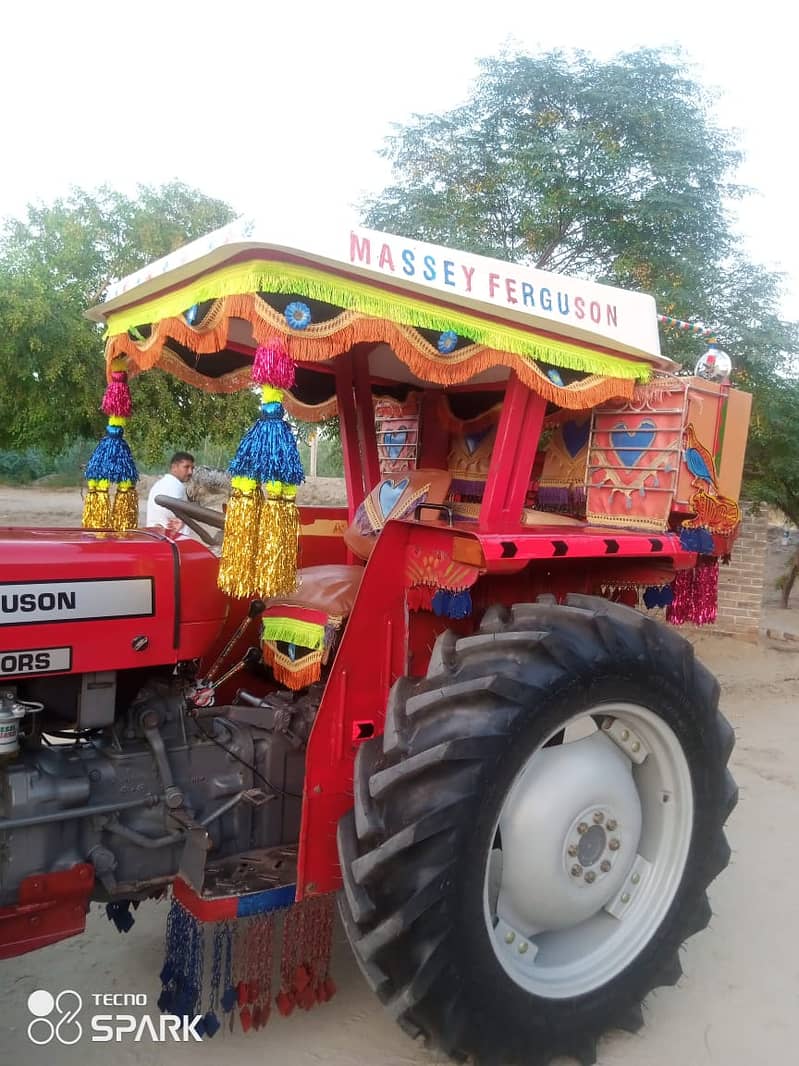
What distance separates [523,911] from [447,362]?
164cm

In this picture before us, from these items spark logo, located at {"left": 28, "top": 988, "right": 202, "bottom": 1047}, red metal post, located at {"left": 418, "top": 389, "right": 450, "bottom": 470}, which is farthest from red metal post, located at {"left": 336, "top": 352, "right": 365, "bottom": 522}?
spark logo, located at {"left": 28, "top": 988, "right": 202, "bottom": 1047}

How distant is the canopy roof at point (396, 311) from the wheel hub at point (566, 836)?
1166mm

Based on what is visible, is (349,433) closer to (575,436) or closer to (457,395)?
(457,395)

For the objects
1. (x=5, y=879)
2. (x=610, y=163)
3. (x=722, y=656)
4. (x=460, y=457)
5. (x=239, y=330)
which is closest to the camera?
(x=5, y=879)

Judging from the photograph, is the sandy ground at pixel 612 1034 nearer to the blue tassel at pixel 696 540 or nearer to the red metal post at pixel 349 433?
the blue tassel at pixel 696 540

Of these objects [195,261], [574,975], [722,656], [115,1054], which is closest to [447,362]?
[195,261]

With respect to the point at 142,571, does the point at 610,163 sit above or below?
above

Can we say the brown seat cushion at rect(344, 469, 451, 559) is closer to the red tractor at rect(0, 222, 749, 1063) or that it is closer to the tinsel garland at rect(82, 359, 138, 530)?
the red tractor at rect(0, 222, 749, 1063)

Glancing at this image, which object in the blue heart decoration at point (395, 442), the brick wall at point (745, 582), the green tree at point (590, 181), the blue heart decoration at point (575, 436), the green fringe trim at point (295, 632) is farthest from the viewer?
the green tree at point (590, 181)

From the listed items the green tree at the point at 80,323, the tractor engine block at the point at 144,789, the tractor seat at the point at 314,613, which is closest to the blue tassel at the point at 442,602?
the tractor seat at the point at 314,613

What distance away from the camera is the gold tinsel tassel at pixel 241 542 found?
226 cm

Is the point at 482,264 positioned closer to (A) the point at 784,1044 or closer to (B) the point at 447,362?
(B) the point at 447,362

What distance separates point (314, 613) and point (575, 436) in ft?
4.75

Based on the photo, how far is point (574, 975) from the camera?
243cm
